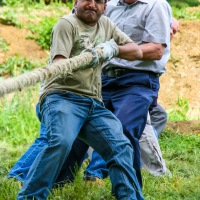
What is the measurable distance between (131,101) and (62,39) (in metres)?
0.87

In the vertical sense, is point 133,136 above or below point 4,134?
above

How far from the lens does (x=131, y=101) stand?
15.4ft

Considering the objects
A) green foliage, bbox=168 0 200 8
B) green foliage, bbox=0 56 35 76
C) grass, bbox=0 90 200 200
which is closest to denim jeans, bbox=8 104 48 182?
grass, bbox=0 90 200 200

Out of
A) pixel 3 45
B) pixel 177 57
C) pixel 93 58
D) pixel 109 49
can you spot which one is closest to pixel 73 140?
pixel 93 58

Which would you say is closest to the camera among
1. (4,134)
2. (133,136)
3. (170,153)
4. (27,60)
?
(133,136)

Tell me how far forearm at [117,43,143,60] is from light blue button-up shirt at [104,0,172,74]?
0.39 meters

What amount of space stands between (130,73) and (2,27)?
7044 mm

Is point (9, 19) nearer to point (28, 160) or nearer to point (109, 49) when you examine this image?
point (28, 160)

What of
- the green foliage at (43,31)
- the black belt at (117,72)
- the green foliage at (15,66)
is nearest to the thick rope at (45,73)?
the black belt at (117,72)

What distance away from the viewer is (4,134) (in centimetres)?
743

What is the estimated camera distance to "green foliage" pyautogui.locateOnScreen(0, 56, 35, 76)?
1055cm

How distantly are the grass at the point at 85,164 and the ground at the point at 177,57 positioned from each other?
6.85 ft

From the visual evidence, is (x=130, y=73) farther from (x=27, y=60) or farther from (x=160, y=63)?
(x=27, y=60)

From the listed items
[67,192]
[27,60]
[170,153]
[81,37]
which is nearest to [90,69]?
[81,37]
